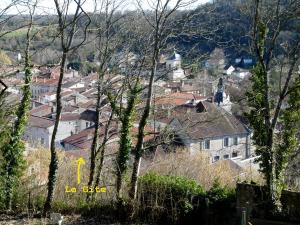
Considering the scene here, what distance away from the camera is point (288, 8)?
8.56m

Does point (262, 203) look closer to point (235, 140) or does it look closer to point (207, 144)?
point (207, 144)

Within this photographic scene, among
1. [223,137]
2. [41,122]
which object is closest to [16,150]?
[223,137]

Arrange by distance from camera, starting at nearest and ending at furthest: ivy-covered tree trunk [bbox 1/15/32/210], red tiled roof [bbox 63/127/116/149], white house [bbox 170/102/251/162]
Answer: ivy-covered tree trunk [bbox 1/15/32/210] < white house [bbox 170/102/251/162] < red tiled roof [bbox 63/127/116/149]

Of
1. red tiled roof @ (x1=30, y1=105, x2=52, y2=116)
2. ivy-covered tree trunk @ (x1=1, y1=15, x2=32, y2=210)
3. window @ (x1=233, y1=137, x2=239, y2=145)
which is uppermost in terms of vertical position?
red tiled roof @ (x1=30, y1=105, x2=52, y2=116)

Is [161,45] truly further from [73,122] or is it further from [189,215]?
[73,122]

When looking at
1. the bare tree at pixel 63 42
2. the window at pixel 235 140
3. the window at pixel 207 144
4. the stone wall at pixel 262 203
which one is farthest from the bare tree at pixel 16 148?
the window at pixel 235 140

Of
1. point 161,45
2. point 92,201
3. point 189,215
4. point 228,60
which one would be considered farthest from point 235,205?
point 228,60

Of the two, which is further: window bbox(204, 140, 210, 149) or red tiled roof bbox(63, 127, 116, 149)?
red tiled roof bbox(63, 127, 116, 149)

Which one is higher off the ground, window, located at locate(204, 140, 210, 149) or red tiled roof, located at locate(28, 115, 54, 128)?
red tiled roof, located at locate(28, 115, 54, 128)

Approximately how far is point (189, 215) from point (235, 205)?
95cm

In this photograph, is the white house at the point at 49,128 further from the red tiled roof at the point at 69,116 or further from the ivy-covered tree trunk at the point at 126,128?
the ivy-covered tree trunk at the point at 126,128

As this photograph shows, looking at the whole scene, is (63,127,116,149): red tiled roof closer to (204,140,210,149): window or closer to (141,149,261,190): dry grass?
(204,140,210,149): window

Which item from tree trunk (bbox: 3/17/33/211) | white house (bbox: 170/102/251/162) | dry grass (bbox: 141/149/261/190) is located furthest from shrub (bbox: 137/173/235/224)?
white house (bbox: 170/102/251/162)

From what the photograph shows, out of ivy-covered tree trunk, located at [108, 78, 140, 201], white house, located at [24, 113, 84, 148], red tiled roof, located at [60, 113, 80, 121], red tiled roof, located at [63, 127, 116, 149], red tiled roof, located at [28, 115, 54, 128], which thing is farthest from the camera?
red tiled roof, located at [60, 113, 80, 121]
